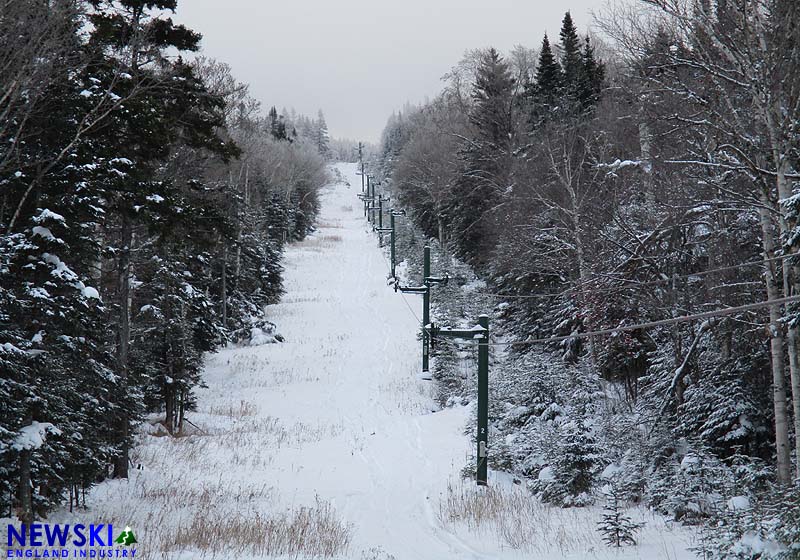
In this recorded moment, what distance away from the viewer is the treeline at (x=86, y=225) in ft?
25.4

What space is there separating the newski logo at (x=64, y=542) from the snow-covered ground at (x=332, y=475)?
29 cm

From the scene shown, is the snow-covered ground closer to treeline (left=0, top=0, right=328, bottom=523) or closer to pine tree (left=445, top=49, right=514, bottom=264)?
treeline (left=0, top=0, right=328, bottom=523)

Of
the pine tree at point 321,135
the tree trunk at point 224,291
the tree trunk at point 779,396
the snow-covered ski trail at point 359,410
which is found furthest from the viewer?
the pine tree at point 321,135

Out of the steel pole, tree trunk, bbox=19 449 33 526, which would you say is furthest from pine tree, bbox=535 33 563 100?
tree trunk, bbox=19 449 33 526

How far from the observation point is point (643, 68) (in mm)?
9953

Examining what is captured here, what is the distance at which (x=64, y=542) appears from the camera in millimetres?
7410

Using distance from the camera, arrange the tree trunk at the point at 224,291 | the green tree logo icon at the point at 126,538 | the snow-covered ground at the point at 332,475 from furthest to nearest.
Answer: the tree trunk at the point at 224,291
the snow-covered ground at the point at 332,475
the green tree logo icon at the point at 126,538

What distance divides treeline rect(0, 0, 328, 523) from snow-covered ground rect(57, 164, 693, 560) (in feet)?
5.57

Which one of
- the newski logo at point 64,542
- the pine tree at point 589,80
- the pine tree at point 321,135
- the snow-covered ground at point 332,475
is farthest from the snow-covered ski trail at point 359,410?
the pine tree at point 321,135

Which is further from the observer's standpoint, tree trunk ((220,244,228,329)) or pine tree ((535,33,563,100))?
pine tree ((535,33,563,100))

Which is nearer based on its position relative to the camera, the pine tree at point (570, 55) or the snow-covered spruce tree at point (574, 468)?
the snow-covered spruce tree at point (574, 468)

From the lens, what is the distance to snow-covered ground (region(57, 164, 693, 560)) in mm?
8164

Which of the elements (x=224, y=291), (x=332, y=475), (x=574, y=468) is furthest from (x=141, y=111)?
(x=224, y=291)

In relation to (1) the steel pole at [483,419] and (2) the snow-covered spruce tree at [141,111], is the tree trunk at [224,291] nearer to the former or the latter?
(2) the snow-covered spruce tree at [141,111]
